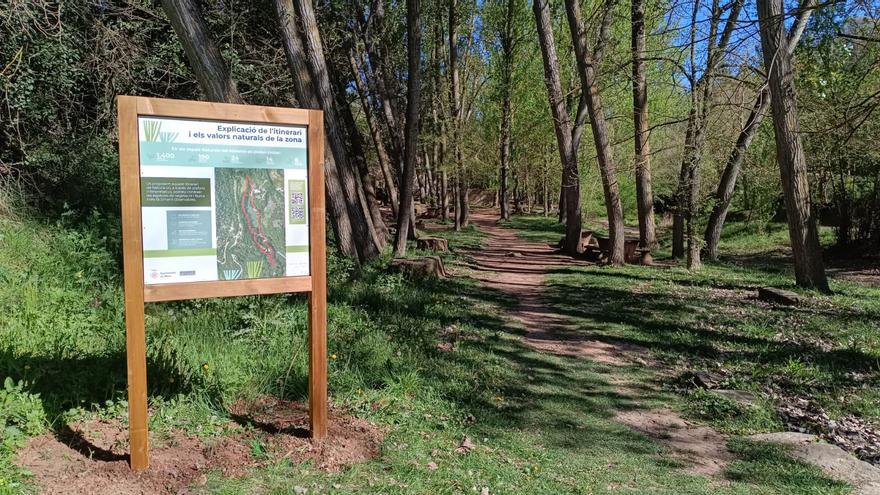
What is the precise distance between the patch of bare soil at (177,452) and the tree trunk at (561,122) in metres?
12.6

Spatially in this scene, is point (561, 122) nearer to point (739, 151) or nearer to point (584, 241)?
point (584, 241)

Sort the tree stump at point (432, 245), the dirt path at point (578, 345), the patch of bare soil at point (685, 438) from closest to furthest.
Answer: the patch of bare soil at point (685, 438), the dirt path at point (578, 345), the tree stump at point (432, 245)

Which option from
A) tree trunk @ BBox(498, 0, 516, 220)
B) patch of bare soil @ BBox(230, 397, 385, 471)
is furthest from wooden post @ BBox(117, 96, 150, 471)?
tree trunk @ BBox(498, 0, 516, 220)

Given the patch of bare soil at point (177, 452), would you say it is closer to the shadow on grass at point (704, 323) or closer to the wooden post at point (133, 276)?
the wooden post at point (133, 276)

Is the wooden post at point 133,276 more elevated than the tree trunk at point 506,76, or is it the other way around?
the tree trunk at point 506,76

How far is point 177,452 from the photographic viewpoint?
3.82 meters

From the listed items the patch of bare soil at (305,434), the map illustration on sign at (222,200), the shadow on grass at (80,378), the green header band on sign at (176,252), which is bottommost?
the patch of bare soil at (305,434)

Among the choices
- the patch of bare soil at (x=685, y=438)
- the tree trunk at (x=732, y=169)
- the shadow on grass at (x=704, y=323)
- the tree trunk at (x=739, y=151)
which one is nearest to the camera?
the patch of bare soil at (x=685, y=438)

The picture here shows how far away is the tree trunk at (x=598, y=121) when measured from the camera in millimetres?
13633

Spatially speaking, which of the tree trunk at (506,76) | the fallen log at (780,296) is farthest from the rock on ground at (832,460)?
the tree trunk at (506,76)

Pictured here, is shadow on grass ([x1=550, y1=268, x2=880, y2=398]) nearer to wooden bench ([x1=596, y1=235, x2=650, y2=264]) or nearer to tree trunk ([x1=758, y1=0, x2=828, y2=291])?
tree trunk ([x1=758, y1=0, x2=828, y2=291])

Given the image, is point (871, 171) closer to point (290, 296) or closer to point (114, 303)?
point (290, 296)

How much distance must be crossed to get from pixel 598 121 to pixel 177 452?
1252 cm

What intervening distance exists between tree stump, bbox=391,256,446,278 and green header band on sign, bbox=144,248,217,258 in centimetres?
682
